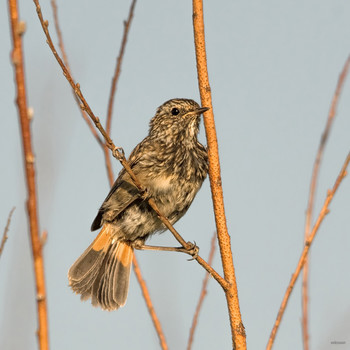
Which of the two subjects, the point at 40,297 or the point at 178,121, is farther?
the point at 178,121

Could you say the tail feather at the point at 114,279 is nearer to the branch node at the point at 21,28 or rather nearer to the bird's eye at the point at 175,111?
the bird's eye at the point at 175,111

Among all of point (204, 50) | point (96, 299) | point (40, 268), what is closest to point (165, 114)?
point (96, 299)

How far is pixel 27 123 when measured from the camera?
1458 mm

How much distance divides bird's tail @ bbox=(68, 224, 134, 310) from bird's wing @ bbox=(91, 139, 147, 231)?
0.16 meters

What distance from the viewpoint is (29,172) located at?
1.49m

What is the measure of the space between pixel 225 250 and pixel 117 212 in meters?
2.47

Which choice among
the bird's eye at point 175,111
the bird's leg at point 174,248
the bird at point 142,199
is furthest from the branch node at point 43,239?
the bird's eye at point 175,111

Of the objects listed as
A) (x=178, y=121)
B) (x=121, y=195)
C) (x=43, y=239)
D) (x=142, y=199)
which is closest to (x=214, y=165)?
(x=43, y=239)

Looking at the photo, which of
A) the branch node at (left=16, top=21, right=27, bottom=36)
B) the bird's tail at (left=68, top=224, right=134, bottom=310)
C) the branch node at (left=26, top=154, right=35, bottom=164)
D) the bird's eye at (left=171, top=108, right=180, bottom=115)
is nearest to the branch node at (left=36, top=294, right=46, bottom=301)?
the branch node at (left=26, top=154, right=35, bottom=164)

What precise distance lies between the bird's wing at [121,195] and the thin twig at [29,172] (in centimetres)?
345

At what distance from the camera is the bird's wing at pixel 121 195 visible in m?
5.19

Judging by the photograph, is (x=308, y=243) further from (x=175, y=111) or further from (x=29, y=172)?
(x=175, y=111)

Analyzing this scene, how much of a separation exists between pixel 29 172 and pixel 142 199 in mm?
3495

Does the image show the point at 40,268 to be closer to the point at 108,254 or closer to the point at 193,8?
the point at 193,8
